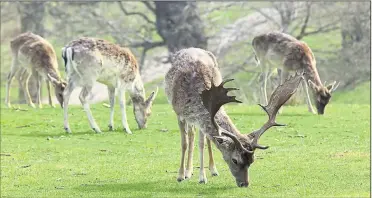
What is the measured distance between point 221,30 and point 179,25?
2852mm

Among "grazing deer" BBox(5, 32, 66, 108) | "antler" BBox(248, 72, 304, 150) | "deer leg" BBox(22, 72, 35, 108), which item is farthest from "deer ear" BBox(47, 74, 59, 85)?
"antler" BBox(248, 72, 304, 150)

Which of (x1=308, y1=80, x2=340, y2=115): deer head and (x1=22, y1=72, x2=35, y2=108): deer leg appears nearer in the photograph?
(x1=308, y1=80, x2=340, y2=115): deer head

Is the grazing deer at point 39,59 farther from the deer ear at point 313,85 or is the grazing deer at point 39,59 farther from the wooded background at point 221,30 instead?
the wooded background at point 221,30

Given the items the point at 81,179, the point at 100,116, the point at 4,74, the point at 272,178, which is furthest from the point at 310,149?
the point at 4,74

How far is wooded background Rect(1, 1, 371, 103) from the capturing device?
34.7 m

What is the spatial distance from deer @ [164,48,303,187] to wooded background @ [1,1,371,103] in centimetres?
2136

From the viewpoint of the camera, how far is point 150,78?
3766cm

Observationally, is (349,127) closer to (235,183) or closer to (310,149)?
(310,149)

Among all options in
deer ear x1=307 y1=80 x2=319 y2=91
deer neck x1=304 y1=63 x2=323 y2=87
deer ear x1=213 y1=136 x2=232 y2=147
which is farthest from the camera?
deer neck x1=304 y1=63 x2=323 y2=87

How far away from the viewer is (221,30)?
3712 centimetres

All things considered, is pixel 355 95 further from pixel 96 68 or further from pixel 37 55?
pixel 96 68

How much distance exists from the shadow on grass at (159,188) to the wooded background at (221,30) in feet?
70.7

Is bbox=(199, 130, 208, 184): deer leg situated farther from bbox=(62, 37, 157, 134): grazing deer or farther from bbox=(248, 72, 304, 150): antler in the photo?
bbox=(62, 37, 157, 134): grazing deer

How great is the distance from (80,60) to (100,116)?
3.60 meters
